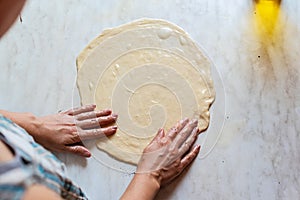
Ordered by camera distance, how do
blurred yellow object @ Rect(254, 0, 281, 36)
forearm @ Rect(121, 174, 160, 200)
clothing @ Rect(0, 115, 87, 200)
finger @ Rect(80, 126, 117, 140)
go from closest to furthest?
1. clothing @ Rect(0, 115, 87, 200)
2. forearm @ Rect(121, 174, 160, 200)
3. finger @ Rect(80, 126, 117, 140)
4. blurred yellow object @ Rect(254, 0, 281, 36)

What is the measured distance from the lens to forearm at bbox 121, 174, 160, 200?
3.14 feet

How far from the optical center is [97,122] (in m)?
1.08

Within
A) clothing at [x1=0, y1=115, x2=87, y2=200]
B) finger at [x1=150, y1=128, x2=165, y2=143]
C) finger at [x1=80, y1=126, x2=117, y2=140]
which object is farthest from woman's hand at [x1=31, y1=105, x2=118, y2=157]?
clothing at [x1=0, y1=115, x2=87, y2=200]

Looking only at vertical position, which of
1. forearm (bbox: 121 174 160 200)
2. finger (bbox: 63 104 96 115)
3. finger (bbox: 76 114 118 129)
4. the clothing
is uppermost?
the clothing

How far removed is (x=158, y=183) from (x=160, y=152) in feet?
0.25

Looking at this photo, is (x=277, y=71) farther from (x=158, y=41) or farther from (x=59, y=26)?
(x=59, y=26)

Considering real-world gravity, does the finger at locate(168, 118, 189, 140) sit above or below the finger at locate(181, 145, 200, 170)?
above

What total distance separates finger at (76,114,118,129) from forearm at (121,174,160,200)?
0.17 metres

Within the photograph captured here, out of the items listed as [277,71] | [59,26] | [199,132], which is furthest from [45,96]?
[277,71]

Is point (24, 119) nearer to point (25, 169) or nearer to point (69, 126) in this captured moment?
point (69, 126)

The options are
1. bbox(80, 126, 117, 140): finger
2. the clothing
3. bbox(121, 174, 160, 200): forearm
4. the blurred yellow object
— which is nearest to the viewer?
the clothing

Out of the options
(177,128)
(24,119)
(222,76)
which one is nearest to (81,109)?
(24,119)

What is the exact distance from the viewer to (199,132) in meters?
1.08

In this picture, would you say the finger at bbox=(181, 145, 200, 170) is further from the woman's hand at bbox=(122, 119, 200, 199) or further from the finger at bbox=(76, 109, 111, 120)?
the finger at bbox=(76, 109, 111, 120)
